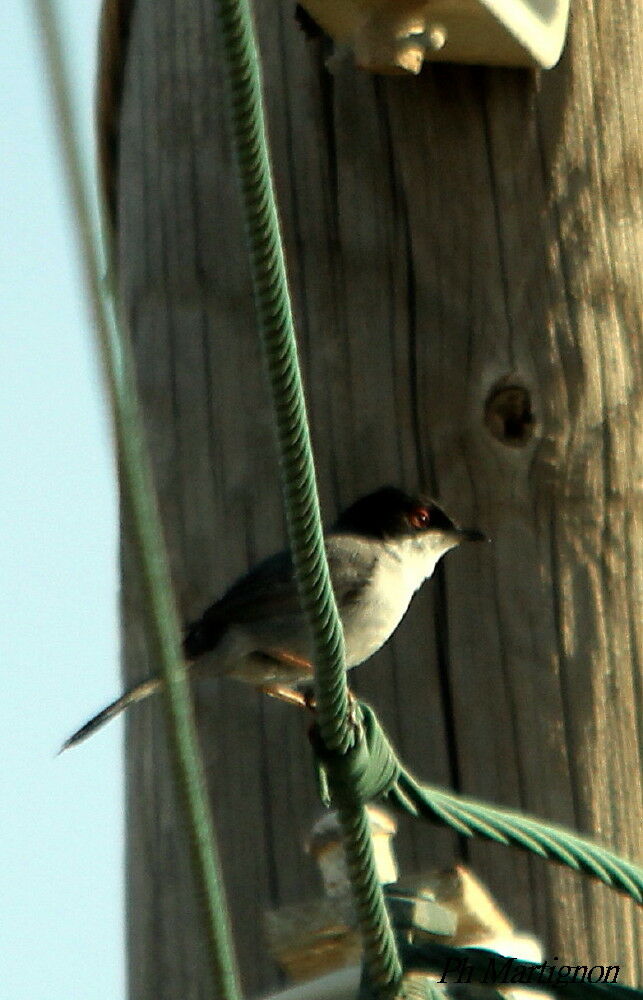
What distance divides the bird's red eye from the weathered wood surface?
0.12 m

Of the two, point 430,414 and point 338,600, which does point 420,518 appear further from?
point 338,600

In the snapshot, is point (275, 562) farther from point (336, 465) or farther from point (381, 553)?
point (381, 553)

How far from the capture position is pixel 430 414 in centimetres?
389

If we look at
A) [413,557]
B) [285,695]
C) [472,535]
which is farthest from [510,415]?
[413,557]

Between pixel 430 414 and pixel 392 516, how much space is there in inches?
20.0

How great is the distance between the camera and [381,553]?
482 centimetres

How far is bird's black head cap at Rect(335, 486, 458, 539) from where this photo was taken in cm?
390

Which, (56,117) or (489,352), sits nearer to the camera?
(56,117)

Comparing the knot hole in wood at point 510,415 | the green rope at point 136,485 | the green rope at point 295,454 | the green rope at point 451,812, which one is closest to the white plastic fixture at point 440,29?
the knot hole in wood at point 510,415

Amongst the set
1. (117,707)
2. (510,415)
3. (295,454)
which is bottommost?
(117,707)

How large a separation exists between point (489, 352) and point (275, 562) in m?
0.76

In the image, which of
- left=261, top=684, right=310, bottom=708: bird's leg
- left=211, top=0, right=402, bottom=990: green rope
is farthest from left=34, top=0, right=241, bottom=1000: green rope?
left=261, top=684, right=310, bottom=708: bird's leg

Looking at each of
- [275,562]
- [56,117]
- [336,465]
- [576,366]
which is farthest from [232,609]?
[56,117]

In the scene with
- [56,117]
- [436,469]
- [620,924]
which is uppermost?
[56,117]
